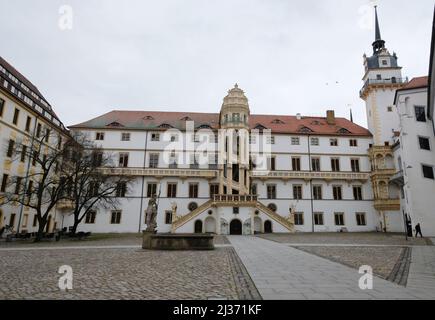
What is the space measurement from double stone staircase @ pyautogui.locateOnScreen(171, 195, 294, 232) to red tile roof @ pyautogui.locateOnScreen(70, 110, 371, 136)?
40.5 ft

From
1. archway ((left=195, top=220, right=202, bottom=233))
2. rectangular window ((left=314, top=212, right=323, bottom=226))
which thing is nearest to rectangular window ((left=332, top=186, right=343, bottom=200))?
rectangular window ((left=314, top=212, right=323, bottom=226))

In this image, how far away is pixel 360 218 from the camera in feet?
131

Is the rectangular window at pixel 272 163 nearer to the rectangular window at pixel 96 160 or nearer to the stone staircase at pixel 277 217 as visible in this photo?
the stone staircase at pixel 277 217

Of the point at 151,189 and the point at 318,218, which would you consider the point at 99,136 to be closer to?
A: the point at 151,189

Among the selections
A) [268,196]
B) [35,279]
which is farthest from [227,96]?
[35,279]

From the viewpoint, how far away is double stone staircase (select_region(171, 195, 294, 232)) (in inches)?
1393

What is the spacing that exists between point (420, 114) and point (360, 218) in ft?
53.9

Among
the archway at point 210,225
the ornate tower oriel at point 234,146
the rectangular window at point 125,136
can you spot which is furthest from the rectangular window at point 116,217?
the ornate tower oriel at point 234,146

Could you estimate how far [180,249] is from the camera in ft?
57.2

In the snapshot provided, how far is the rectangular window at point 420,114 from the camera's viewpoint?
3005 centimetres

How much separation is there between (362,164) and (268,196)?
15221mm

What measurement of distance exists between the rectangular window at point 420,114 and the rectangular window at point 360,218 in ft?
50.8

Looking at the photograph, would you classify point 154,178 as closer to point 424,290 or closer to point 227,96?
point 227,96

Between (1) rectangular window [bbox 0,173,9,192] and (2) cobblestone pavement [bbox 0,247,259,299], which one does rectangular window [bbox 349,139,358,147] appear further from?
(1) rectangular window [bbox 0,173,9,192]
